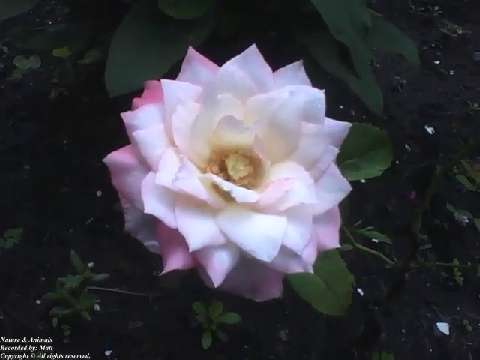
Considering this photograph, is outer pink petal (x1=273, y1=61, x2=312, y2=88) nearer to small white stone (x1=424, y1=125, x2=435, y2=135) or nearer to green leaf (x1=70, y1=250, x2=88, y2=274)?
green leaf (x1=70, y1=250, x2=88, y2=274)

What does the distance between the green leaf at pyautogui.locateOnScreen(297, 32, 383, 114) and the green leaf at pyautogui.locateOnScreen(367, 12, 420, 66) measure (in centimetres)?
17

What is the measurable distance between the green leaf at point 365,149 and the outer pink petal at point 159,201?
0.41 meters

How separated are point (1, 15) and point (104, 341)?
62 centimetres

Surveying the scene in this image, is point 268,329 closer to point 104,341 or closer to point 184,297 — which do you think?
point 184,297

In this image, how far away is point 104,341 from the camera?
1.30m

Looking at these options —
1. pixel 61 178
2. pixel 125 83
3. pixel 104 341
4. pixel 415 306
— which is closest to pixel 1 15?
pixel 125 83

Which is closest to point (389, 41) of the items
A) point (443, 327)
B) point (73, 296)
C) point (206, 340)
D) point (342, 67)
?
point (342, 67)

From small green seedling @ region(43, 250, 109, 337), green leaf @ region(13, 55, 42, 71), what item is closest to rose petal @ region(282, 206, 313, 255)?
small green seedling @ region(43, 250, 109, 337)

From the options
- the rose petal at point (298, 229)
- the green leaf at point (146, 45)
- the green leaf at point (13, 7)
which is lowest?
the green leaf at point (146, 45)

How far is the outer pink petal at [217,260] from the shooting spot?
27.1 inches

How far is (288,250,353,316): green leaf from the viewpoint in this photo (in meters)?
1.01

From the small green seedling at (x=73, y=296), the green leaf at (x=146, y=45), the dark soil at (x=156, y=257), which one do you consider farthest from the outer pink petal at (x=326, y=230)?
the small green seedling at (x=73, y=296)

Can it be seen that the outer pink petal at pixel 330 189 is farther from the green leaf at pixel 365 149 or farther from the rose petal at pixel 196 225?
the green leaf at pixel 365 149

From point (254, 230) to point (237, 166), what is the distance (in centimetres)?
10
